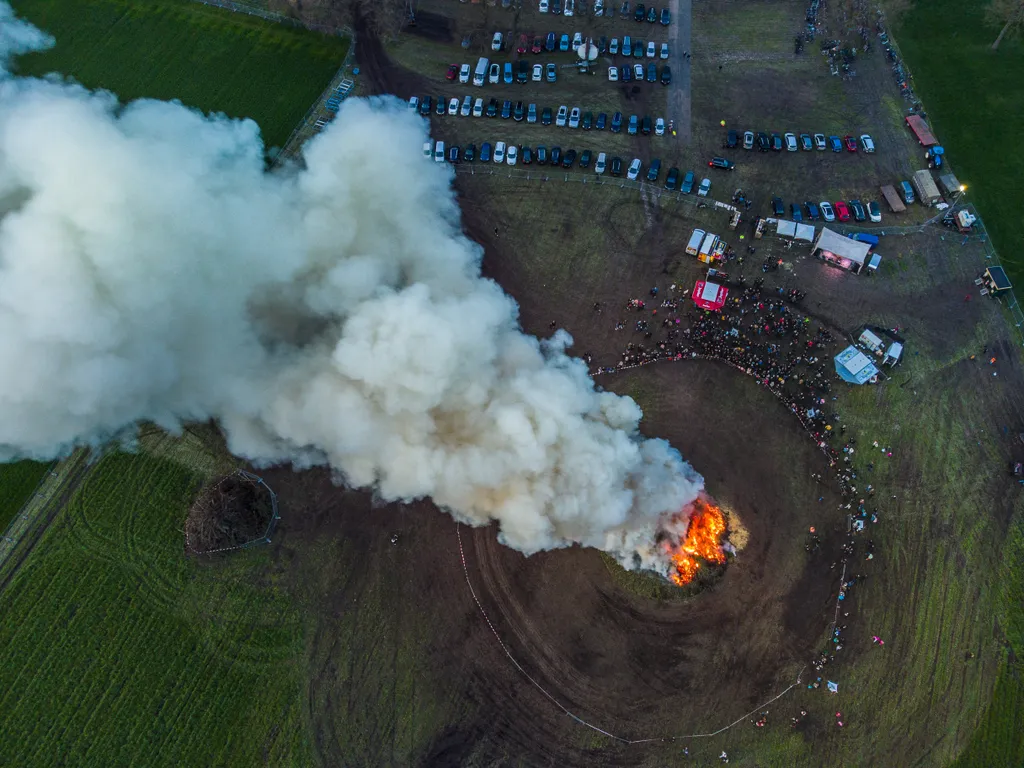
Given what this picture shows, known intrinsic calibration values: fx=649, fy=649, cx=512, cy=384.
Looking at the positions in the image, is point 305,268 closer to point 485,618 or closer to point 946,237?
point 485,618

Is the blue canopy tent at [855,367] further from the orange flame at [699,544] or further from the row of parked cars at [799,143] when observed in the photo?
the row of parked cars at [799,143]

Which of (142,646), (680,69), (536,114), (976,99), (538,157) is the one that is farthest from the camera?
(680,69)

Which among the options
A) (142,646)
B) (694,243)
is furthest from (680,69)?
(142,646)

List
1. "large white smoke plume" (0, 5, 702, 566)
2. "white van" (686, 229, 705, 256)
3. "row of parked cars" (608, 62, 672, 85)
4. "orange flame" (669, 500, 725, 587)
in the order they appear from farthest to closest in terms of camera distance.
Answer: "row of parked cars" (608, 62, 672, 85), "white van" (686, 229, 705, 256), "orange flame" (669, 500, 725, 587), "large white smoke plume" (0, 5, 702, 566)

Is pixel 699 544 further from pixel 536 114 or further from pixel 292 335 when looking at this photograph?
pixel 536 114

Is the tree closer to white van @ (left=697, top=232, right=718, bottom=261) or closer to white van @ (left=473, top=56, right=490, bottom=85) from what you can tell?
white van @ (left=697, top=232, right=718, bottom=261)

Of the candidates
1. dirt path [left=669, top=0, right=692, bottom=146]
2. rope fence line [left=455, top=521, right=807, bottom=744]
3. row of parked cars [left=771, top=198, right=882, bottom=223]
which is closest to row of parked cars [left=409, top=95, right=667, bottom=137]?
dirt path [left=669, top=0, right=692, bottom=146]
